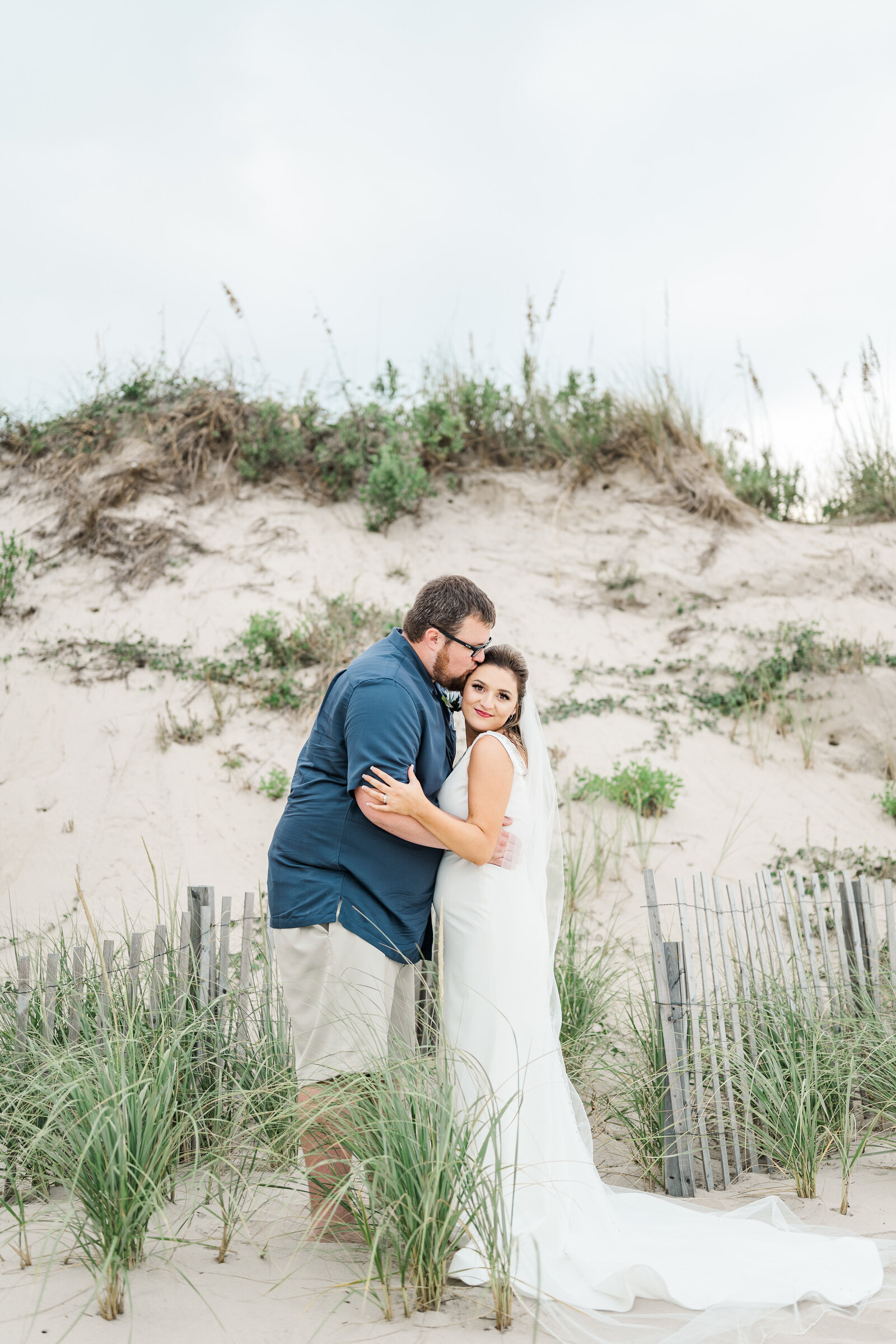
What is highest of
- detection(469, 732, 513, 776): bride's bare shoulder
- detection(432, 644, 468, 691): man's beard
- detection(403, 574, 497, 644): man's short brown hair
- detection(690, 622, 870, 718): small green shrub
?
detection(690, 622, 870, 718): small green shrub

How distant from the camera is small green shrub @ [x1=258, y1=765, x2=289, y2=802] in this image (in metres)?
7.29

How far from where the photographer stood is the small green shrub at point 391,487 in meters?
9.98

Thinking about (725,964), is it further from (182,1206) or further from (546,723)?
(546,723)

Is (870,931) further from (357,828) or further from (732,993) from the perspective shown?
(357,828)

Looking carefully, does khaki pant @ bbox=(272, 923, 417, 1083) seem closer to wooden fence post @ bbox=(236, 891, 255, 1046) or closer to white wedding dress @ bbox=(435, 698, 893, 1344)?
white wedding dress @ bbox=(435, 698, 893, 1344)

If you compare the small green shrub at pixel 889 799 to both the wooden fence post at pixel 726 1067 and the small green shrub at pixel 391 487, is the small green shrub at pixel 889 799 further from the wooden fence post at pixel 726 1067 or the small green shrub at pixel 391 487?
the small green shrub at pixel 391 487

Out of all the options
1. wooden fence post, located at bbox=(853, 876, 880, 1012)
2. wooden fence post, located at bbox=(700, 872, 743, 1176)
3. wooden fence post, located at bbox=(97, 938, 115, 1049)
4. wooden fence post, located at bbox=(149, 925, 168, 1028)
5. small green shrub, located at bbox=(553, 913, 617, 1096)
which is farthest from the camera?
wooden fence post, located at bbox=(853, 876, 880, 1012)

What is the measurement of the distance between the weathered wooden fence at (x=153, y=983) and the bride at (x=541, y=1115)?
0.90 meters

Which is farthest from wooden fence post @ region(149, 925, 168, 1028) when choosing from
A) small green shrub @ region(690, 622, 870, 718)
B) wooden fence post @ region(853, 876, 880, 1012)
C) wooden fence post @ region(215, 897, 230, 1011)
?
small green shrub @ region(690, 622, 870, 718)

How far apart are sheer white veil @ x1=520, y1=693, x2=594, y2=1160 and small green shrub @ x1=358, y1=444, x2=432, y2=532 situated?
687cm

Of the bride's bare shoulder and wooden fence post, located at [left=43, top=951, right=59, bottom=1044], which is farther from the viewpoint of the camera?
wooden fence post, located at [left=43, top=951, right=59, bottom=1044]

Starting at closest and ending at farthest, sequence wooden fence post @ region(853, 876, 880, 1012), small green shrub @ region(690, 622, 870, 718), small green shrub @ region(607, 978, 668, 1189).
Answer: small green shrub @ region(607, 978, 668, 1189) < wooden fence post @ region(853, 876, 880, 1012) < small green shrub @ region(690, 622, 870, 718)

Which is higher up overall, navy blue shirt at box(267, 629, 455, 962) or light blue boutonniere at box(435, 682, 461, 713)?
light blue boutonniere at box(435, 682, 461, 713)

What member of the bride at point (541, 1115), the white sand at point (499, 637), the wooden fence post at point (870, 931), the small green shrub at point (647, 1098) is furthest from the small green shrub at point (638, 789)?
the bride at point (541, 1115)
